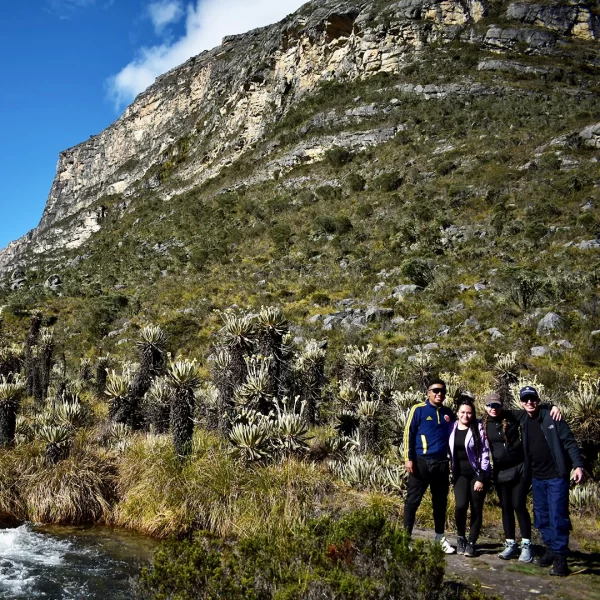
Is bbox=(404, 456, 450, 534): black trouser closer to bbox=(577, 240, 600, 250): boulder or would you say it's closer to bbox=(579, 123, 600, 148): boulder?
bbox=(577, 240, 600, 250): boulder

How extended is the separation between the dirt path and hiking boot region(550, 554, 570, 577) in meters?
0.04

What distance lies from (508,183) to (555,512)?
2367cm

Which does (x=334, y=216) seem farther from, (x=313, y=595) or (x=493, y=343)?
(x=313, y=595)

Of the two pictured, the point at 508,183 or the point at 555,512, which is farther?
the point at 508,183

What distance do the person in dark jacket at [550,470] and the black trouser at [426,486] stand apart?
0.81 metres

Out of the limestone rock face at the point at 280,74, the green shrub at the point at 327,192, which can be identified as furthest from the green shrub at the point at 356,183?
the limestone rock face at the point at 280,74

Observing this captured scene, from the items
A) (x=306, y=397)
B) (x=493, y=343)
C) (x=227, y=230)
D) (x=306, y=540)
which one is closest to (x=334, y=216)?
(x=227, y=230)

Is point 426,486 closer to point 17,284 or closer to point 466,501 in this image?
point 466,501

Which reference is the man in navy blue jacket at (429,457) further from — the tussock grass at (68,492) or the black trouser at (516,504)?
the tussock grass at (68,492)

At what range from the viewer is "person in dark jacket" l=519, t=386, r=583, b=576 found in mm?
4227

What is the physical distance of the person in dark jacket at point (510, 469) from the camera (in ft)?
15.0

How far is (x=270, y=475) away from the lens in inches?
250

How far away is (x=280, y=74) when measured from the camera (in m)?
53.3

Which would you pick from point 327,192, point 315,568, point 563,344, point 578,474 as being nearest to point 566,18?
point 327,192
